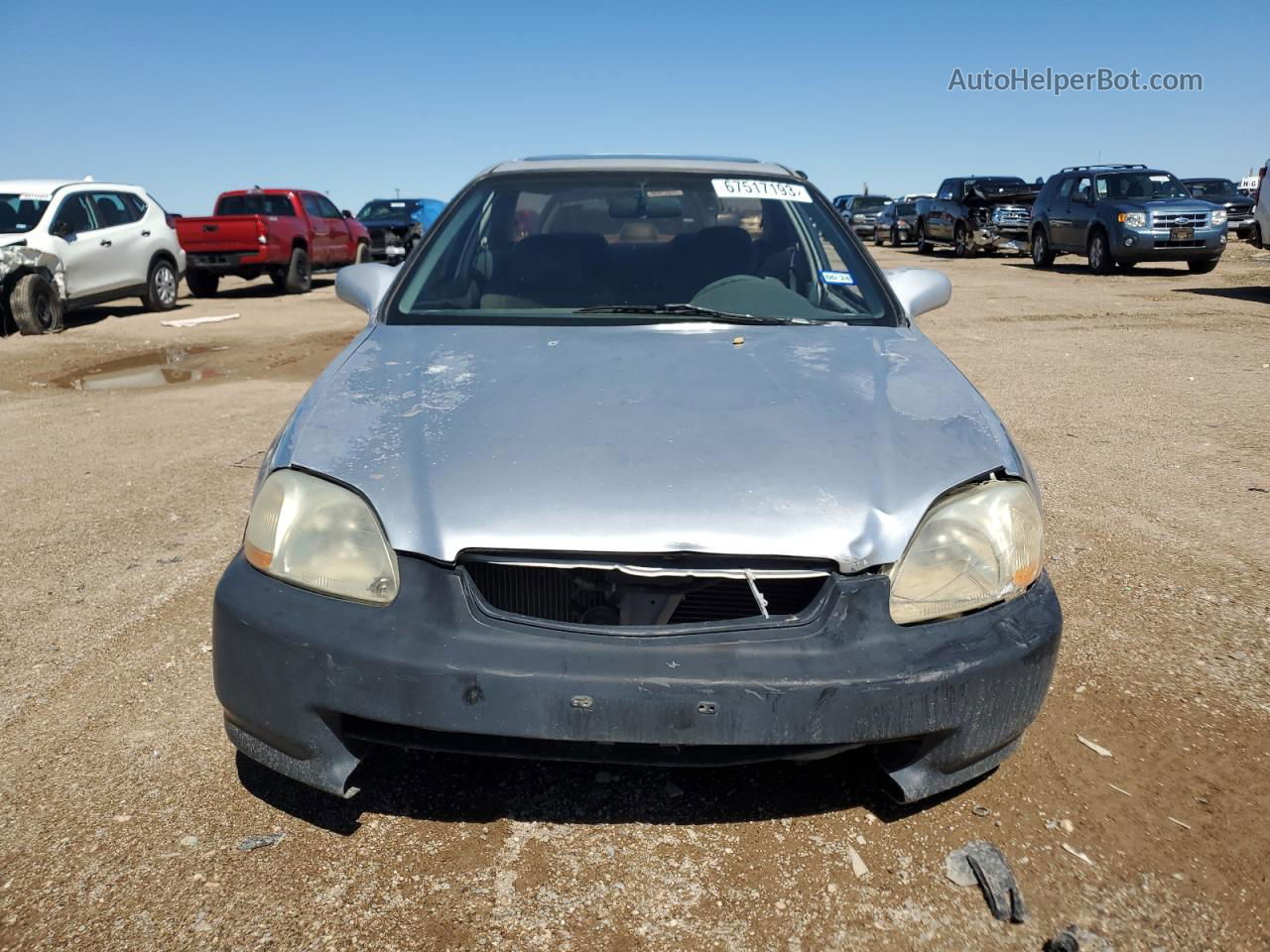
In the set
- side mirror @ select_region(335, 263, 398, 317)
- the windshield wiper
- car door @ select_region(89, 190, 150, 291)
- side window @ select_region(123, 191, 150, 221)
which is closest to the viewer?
the windshield wiper

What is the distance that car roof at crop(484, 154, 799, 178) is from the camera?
371 cm

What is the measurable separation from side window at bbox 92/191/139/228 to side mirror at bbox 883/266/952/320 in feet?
39.8

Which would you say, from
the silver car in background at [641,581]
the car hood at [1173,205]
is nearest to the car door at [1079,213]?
the car hood at [1173,205]

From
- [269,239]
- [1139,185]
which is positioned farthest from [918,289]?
[1139,185]

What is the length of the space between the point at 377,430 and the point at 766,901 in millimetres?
1327

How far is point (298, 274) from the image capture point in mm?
16984

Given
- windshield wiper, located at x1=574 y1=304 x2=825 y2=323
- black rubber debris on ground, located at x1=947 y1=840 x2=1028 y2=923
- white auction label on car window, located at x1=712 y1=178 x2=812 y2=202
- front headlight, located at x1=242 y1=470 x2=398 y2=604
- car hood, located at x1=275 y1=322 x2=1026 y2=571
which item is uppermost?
white auction label on car window, located at x1=712 y1=178 x2=812 y2=202

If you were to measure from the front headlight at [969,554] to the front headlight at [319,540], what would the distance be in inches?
40.9

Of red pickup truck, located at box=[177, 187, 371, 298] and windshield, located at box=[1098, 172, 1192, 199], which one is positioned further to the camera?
windshield, located at box=[1098, 172, 1192, 199]

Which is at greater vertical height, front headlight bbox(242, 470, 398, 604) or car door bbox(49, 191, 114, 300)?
car door bbox(49, 191, 114, 300)

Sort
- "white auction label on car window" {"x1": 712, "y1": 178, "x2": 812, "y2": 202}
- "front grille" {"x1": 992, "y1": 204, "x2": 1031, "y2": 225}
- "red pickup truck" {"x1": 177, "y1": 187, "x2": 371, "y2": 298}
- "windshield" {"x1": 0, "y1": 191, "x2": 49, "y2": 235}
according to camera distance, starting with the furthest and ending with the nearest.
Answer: "front grille" {"x1": 992, "y1": 204, "x2": 1031, "y2": 225}
"red pickup truck" {"x1": 177, "y1": 187, "x2": 371, "y2": 298}
"windshield" {"x1": 0, "y1": 191, "x2": 49, "y2": 235}
"white auction label on car window" {"x1": 712, "y1": 178, "x2": 812, "y2": 202}

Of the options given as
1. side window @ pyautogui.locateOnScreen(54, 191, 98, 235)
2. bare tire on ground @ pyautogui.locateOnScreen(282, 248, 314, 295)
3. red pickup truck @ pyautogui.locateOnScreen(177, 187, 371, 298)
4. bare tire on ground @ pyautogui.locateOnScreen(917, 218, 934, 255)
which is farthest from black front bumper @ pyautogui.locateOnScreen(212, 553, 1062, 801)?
bare tire on ground @ pyautogui.locateOnScreen(917, 218, 934, 255)

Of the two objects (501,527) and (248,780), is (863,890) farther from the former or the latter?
(248,780)

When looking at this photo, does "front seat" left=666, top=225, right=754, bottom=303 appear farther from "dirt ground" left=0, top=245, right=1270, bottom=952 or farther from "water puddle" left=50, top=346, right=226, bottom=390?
"water puddle" left=50, top=346, right=226, bottom=390
